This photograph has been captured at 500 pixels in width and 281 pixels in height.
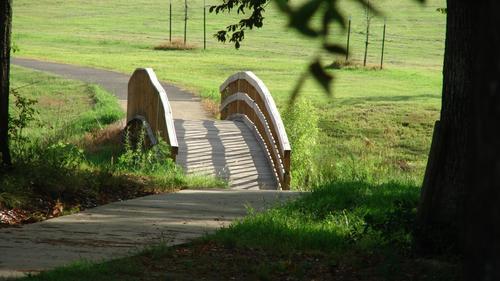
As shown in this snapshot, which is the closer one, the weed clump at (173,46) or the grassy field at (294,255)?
the grassy field at (294,255)

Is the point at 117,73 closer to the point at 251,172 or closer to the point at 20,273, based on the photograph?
the point at 251,172

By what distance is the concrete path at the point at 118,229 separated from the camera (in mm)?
7988

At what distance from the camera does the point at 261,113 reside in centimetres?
2264

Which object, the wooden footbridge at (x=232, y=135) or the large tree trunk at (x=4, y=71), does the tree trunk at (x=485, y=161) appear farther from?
the wooden footbridge at (x=232, y=135)

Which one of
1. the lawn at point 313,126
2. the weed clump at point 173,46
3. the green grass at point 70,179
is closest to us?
the lawn at point 313,126

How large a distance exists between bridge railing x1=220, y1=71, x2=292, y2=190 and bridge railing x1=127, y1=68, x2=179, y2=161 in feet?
6.82

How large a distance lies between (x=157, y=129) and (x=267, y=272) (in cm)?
1309

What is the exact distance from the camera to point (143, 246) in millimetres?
8547

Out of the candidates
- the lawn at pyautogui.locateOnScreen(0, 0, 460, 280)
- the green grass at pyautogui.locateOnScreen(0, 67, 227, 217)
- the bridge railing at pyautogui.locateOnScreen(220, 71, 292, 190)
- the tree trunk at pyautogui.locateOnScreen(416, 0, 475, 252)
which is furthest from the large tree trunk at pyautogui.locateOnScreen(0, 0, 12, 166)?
the bridge railing at pyautogui.locateOnScreen(220, 71, 292, 190)

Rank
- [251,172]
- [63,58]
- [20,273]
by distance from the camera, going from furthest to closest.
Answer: [63,58], [251,172], [20,273]

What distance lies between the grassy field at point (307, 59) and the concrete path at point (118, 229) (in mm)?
1986

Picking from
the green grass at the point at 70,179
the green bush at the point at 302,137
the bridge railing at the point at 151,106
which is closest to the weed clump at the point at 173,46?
the bridge railing at the point at 151,106

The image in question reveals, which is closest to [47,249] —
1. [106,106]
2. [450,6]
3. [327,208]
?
[327,208]

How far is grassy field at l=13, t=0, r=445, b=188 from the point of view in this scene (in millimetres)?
23192
